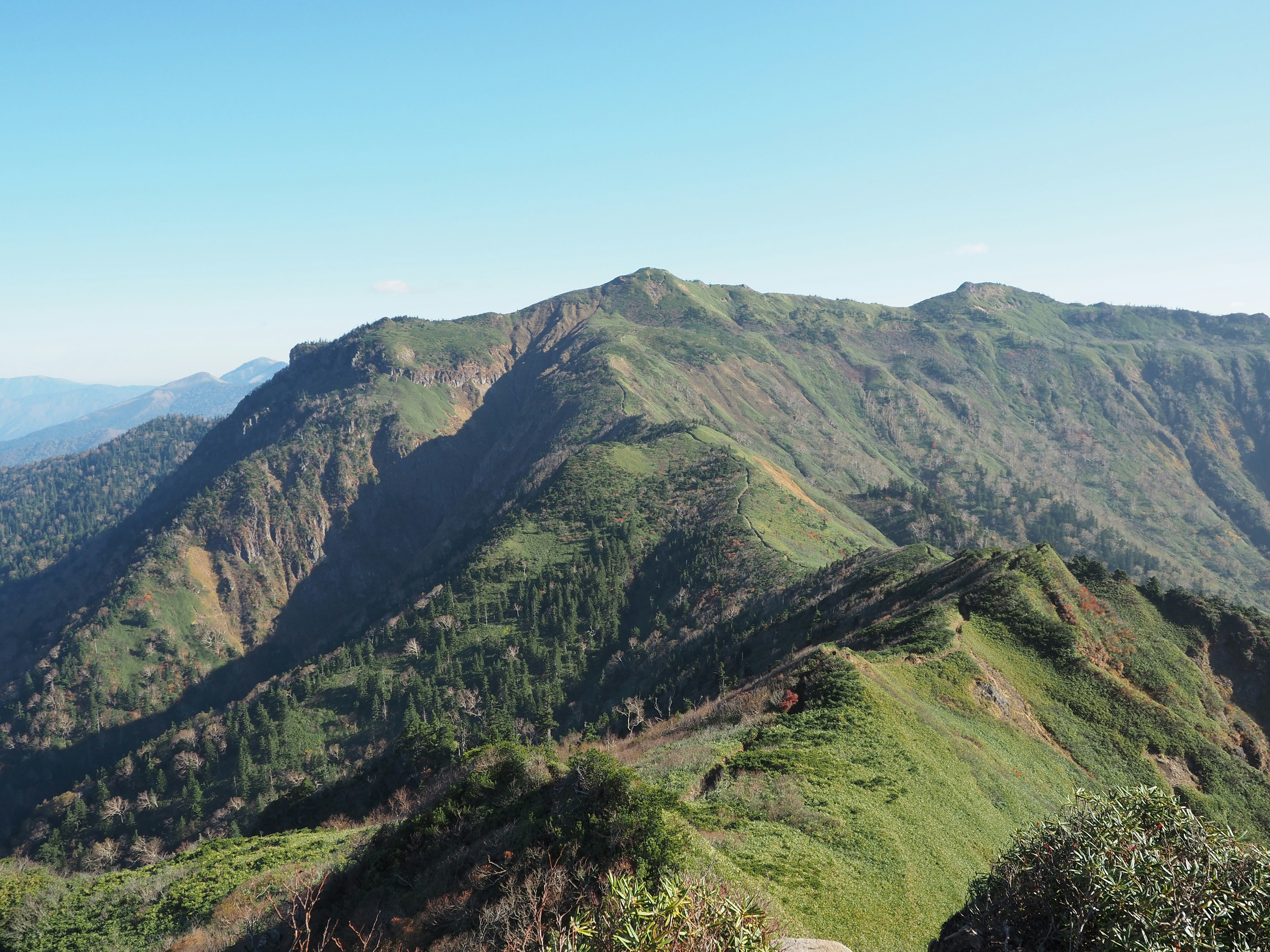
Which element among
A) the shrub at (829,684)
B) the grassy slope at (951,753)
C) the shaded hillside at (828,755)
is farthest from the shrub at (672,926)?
the shrub at (829,684)

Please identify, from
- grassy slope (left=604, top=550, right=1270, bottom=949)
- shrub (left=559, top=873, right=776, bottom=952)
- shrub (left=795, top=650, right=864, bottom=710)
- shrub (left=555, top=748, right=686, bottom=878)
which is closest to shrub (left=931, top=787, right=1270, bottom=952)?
shrub (left=559, top=873, right=776, bottom=952)

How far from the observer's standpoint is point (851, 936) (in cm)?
2903

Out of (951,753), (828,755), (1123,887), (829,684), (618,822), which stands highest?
(1123,887)

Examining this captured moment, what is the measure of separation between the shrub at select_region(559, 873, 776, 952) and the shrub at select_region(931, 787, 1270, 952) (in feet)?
28.0

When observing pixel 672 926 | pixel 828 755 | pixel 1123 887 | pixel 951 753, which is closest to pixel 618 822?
pixel 672 926

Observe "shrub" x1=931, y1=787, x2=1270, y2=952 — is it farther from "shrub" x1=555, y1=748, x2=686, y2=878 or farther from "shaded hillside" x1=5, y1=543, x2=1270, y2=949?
"shrub" x1=555, y1=748, x2=686, y2=878

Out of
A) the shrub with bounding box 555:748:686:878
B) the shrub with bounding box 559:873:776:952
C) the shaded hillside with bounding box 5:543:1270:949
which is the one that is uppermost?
the shrub with bounding box 559:873:776:952

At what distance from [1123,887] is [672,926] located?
1134cm

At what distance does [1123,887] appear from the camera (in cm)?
1681

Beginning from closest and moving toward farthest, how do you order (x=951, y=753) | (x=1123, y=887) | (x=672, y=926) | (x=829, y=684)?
(x=672, y=926) < (x=1123, y=887) < (x=951, y=753) < (x=829, y=684)

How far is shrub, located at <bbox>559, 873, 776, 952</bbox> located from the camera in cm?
1547

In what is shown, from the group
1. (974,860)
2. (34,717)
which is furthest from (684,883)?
(34,717)

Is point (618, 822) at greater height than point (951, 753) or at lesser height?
greater

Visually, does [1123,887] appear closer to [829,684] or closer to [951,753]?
[951,753]
